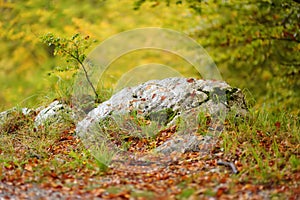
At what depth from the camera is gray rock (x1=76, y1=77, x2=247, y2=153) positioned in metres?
5.76

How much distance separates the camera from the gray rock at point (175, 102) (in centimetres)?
576

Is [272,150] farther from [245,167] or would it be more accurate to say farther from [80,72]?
[80,72]

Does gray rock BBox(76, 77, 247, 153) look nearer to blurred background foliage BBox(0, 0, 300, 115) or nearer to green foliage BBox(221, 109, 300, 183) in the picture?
green foliage BBox(221, 109, 300, 183)

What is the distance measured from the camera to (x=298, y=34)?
23.4 ft

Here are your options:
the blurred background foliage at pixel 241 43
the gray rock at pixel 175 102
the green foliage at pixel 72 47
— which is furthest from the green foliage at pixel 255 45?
the green foliage at pixel 72 47

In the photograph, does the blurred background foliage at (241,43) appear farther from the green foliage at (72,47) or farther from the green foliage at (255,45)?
the green foliage at (72,47)

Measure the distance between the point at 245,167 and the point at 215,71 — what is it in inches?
108

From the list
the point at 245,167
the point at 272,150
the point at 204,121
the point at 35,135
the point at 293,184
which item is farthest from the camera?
the point at 35,135

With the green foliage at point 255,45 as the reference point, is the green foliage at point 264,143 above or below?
below

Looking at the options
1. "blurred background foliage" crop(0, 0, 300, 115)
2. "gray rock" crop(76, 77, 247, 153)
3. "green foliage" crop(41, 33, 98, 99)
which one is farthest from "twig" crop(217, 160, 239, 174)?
"green foliage" crop(41, 33, 98, 99)

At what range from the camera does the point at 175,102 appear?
595cm

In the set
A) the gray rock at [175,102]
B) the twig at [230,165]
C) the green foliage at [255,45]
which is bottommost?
the twig at [230,165]

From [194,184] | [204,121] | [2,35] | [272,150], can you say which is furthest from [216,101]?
[2,35]

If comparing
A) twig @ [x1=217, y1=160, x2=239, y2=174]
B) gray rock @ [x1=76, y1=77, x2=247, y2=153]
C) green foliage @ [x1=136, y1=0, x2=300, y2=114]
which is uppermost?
green foliage @ [x1=136, y1=0, x2=300, y2=114]
